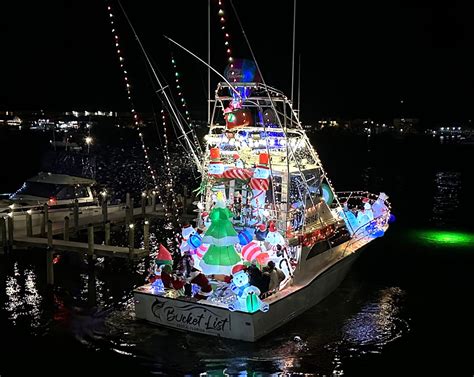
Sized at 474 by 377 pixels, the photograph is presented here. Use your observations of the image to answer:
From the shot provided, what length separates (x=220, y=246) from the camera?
509 inches

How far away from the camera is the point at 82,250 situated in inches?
760

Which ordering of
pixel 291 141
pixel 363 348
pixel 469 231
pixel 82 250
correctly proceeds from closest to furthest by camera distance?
1. pixel 363 348
2. pixel 291 141
3. pixel 82 250
4. pixel 469 231

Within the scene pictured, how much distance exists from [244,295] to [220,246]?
1.36m

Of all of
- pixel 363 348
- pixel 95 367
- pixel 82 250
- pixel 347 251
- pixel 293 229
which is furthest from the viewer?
pixel 82 250

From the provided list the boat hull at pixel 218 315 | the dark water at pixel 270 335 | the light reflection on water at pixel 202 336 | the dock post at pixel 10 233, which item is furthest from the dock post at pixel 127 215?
the boat hull at pixel 218 315

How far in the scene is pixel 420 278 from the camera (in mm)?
19984

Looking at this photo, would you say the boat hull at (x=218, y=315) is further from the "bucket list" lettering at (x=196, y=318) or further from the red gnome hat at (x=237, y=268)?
the red gnome hat at (x=237, y=268)

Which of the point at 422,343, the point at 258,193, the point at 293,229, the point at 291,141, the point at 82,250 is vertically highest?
the point at 291,141

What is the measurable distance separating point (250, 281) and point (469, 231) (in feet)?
67.8

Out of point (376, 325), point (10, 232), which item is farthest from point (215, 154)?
point (10, 232)

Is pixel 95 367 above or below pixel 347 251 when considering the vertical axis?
below

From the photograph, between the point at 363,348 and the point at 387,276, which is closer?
the point at 363,348

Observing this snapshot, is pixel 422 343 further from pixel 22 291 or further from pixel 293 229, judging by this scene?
pixel 22 291

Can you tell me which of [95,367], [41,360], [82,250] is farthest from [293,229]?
[82,250]
